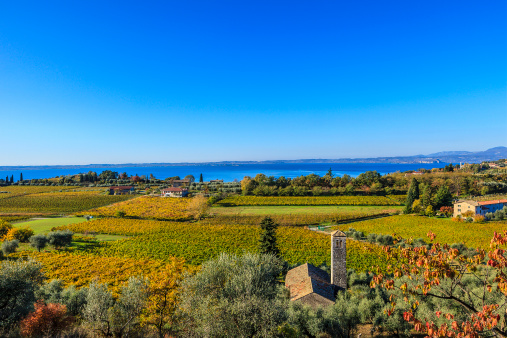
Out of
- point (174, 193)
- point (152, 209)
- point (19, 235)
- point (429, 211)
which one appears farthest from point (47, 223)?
point (429, 211)

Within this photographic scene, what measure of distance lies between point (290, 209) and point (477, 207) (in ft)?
121

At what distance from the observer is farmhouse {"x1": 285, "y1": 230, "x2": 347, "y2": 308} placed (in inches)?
665

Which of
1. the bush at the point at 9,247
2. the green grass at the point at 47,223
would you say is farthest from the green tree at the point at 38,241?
the green grass at the point at 47,223

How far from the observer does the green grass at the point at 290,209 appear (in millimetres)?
60312

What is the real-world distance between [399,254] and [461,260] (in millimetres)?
1331

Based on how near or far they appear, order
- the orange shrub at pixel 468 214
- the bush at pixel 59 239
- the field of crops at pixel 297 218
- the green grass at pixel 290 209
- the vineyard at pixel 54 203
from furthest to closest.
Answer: the vineyard at pixel 54 203 < the green grass at pixel 290 209 < the field of crops at pixel 297 218 < the orange shrub at pixel 468 214 < the bush at pixel 59 239

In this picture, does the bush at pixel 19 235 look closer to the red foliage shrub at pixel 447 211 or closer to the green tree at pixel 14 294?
the green tree at pixel 14 294

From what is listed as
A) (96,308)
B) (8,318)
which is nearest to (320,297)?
(96,308)

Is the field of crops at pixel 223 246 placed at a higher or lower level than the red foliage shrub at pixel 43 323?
lower

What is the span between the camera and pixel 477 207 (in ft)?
158

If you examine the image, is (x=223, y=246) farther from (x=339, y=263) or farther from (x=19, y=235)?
(x=19, y=235)

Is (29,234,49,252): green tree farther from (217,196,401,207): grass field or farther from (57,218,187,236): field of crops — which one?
(217,196,401,207): grass field

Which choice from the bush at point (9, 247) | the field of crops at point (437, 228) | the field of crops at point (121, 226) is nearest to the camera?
the bush at point (9, 247)

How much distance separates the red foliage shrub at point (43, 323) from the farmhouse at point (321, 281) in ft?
43.8
